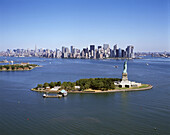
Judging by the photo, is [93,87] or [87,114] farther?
[93,87]

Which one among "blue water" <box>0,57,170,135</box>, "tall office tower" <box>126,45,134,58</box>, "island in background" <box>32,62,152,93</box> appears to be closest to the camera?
"blue water" <box>0,57,170,135</box>

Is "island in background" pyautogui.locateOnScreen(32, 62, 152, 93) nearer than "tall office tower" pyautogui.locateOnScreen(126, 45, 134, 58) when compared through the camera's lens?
Yes

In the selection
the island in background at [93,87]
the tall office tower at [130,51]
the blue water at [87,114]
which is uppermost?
the tall office tower at [130,51]

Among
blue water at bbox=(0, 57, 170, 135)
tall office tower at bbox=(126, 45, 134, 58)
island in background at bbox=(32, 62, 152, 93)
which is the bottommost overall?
blue water at bbox=(0, 57, 170, 135)

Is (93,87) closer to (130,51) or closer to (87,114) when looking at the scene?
(87,114)

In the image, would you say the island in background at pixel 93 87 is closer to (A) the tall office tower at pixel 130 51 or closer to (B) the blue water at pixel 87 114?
(B) the blue water at pixel 87 114

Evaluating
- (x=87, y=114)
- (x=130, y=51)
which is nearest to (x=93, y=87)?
(x=87, y=114)

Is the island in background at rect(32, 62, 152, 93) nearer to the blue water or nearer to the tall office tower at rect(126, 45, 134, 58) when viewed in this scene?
the blue water

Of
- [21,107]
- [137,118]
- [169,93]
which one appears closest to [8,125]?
[21,107]

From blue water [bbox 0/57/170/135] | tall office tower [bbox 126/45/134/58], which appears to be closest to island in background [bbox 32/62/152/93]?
blue water [bbox 0/57/170/135]

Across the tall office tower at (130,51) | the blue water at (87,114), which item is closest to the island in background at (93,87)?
the blue water at (87,114)

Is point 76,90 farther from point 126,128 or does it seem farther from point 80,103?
point 126,128
